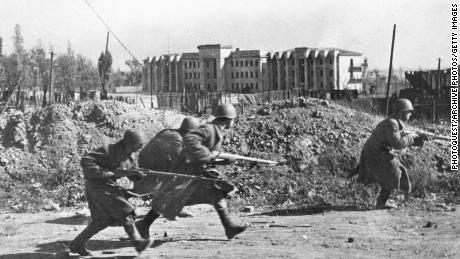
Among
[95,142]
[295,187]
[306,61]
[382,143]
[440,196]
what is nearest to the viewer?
[382,143]

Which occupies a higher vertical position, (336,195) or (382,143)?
(382,143)

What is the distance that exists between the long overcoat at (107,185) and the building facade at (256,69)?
53.8 metres

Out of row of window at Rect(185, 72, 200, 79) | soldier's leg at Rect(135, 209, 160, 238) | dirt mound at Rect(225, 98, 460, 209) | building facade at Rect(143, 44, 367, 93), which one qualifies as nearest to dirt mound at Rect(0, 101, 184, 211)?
dirt mound at Rect(225, 98, 460, 209)

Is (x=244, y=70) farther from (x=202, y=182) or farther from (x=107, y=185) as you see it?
(x=107, y=185)


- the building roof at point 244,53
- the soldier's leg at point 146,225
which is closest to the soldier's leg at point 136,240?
the soldier's leg at point 146,225

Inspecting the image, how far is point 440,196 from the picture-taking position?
36.2 feet

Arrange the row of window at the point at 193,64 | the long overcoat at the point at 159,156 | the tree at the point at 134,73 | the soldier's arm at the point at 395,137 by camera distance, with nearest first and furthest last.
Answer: the long overcoat at the point at 159,156 → the soldier's arm at the point at 395,137 → the row of window at the point at 193,64 → the tree at the point at 134,73

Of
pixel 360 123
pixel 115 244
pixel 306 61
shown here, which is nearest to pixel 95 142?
pixel 360 123

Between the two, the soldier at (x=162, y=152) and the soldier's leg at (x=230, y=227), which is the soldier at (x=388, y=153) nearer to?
the soldier at (x=162, y=152)

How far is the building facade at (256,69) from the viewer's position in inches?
2462

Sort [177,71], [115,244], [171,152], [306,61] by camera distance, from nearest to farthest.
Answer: [115,244] < [171,152] < [306,61] < [177,71]

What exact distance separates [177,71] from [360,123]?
174 ft

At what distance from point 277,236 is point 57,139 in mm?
9342

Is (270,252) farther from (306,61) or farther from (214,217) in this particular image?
(306,61)
